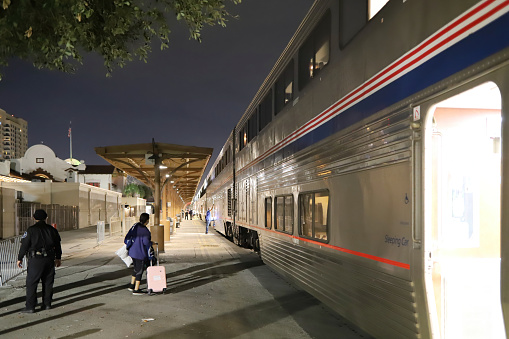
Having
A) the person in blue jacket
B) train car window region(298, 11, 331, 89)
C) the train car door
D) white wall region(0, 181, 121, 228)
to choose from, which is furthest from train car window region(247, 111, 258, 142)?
white wall region(0, 181, 121, 228)

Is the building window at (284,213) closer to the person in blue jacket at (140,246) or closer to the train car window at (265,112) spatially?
the train car window at (265,112)

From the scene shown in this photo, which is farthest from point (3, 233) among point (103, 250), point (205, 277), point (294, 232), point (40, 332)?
point (294, 232)

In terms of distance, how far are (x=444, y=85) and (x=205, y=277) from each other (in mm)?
8038

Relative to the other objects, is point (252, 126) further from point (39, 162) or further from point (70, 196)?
point (39, 162)

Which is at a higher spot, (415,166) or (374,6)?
(374,6)

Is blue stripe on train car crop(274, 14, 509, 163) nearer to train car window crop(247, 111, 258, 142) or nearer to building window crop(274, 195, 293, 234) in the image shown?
building window crop(274, 195, 293, 234)

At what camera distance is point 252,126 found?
465 inches

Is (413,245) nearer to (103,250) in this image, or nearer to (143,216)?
(143,216)

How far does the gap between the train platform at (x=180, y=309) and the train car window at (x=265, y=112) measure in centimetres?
367

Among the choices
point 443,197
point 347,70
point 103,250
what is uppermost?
point 347,70

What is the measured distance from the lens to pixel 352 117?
505 centimetres

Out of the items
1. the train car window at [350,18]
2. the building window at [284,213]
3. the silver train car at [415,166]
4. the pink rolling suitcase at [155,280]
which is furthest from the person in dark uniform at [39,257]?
the train car window at [350,18]

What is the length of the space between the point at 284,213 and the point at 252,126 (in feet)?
14.2

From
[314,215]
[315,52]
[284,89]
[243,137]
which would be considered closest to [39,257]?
[314,215]
